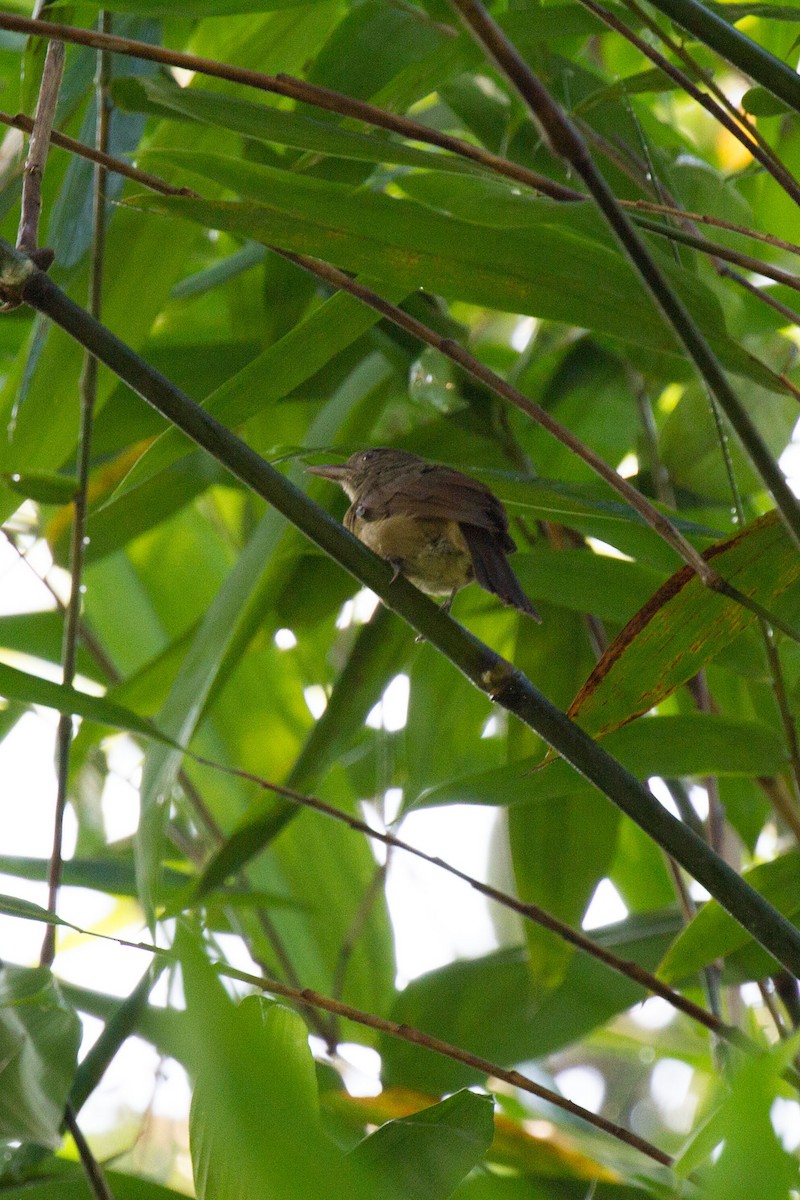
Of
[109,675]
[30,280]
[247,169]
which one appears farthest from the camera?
[109,675]

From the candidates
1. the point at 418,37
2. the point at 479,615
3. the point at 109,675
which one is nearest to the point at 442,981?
the point at 479,615

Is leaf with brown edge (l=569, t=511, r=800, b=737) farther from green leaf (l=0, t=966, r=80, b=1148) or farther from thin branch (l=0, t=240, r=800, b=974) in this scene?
green leaf (l=0, t=966, r=80, b=1148)

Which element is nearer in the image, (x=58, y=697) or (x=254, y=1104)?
(x=254, y=1104)

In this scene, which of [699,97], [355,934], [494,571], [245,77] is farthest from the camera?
[355,934]

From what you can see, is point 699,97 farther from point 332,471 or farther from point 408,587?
point 332,471

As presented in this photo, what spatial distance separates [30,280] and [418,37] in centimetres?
133

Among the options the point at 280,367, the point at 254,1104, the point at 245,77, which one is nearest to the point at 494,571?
the point at 280,367

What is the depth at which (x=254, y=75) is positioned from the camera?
3.75ft

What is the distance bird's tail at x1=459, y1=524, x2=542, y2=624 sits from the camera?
1.64 metres

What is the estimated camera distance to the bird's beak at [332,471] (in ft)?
7.06

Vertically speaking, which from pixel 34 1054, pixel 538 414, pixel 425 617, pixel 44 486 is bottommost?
pixel 34 1054

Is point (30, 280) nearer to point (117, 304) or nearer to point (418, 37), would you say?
point (117, 304)

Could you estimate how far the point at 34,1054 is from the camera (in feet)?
3.37

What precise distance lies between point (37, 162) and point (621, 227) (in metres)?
0.65
